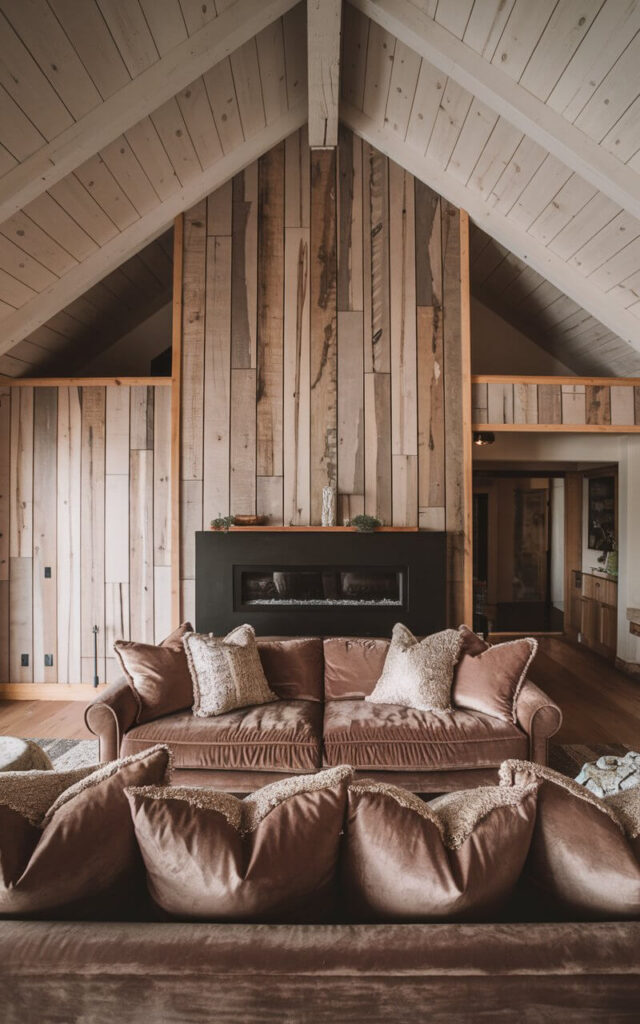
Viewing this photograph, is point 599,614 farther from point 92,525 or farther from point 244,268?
point 92,525

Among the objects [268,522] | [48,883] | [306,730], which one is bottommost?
[306,730]

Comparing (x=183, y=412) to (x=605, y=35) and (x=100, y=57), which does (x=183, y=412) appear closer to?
(x=100, y=57)

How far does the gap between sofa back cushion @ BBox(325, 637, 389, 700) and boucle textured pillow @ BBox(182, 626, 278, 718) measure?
0.36 m

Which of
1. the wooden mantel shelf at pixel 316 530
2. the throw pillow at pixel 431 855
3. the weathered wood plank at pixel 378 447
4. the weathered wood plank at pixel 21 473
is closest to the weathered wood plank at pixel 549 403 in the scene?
the weathered wood plank at pixel 378 447

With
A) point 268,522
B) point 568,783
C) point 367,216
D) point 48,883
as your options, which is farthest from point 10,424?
point 568,783

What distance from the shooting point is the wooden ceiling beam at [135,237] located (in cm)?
368

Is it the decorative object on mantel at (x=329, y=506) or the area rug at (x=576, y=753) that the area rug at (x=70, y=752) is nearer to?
the decorative object on mantel at (x=329, y=506)

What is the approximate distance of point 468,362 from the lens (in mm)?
4281

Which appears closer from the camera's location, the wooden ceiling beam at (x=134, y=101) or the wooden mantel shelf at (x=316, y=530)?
the wooden ceiling beam at (x=134, y=101)

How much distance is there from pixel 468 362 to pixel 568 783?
3.64m

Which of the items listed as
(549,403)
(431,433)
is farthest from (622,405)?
(431,433)

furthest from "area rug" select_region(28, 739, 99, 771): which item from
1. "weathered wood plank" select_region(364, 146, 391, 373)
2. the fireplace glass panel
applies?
"weathered wood plank" select_region(364, 146, 391, 373)

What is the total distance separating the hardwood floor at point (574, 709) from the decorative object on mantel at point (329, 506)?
2093mm

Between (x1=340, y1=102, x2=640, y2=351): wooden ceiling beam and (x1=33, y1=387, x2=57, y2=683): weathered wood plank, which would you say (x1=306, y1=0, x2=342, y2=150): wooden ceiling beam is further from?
(x1=33, y1=387, x2=57, y2=683): weathered wood plank
